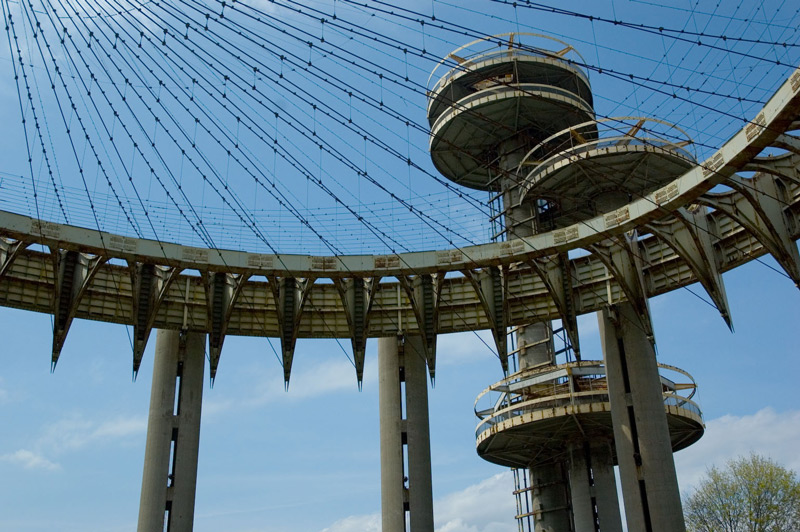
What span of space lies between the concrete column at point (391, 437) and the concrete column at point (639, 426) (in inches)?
529

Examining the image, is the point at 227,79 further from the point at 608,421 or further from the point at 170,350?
the point at 608,421

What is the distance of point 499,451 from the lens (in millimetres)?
69812

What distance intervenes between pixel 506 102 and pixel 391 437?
32.6m

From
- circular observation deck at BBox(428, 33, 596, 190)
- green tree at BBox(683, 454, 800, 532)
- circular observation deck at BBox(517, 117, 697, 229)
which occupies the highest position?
circular observation deck at BBox(428, 33, 596, 190)

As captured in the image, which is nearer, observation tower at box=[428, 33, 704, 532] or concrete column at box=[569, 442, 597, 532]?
observation tower at box=[428, 33, 704, 532]

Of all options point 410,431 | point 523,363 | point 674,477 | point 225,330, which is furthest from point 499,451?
point 225,330

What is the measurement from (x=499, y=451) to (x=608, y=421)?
10.9 meters

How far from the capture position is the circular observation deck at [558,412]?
60375 millimetres

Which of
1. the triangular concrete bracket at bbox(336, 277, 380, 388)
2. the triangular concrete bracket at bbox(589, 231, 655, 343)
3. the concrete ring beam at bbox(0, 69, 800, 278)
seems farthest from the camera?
the triangular concrete bracket at bbox(336, 277, 380, 388)

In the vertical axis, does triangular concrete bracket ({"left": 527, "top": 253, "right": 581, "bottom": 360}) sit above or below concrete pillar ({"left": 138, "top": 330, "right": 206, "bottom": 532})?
above

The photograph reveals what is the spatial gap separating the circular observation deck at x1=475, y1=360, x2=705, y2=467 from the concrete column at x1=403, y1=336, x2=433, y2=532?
36.6 ft

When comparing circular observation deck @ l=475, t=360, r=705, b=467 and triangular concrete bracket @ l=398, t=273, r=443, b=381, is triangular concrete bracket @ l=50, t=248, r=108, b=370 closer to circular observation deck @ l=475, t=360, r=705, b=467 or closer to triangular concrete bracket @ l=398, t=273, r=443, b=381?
triangular concrete bracket @ l=398, t=273, r=443, b=381

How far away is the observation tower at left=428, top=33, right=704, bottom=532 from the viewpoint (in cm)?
4803

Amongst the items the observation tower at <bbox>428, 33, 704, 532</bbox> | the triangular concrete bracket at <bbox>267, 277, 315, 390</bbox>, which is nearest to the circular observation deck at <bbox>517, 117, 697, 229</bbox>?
the observation tower at <bbox>428, 33, 704, 532</bbox>
